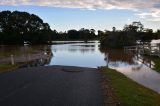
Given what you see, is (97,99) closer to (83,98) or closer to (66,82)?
(83,98)

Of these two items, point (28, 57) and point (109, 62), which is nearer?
point (109, 62)

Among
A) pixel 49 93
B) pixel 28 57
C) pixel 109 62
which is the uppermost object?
pixel 49 93

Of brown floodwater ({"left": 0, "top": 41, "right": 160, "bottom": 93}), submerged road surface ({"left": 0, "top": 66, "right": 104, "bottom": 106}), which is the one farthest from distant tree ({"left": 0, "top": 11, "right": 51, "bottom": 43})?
submerged road surface ({"left": 0, "top": 66, "right": 104, "bottom": 106})

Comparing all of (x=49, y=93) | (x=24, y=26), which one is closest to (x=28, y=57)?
(x=49, y=93)

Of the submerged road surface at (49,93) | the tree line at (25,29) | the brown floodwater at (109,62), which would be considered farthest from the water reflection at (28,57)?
the tree line at (25,29)

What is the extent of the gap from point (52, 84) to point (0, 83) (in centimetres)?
243

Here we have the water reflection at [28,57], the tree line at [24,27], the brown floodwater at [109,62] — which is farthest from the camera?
the tree line at [24,27]

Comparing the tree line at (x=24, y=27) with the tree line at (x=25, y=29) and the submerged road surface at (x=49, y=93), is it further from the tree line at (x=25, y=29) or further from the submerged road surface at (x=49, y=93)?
the submerged road surface at (x=49, y=93)

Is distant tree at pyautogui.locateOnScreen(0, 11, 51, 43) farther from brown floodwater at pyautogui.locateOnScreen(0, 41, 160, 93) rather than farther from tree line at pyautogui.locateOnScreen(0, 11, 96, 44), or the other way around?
brown floodwater at pyautogui.locateOnScreen(0, 41, 160, 93)

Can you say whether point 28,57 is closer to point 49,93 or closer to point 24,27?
point 49,93

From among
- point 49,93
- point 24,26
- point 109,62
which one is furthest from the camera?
point 24,26

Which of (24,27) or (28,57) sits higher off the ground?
(24,27)

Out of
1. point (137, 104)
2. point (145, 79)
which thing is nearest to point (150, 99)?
point (137, 104)

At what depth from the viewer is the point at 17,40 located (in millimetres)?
104500
